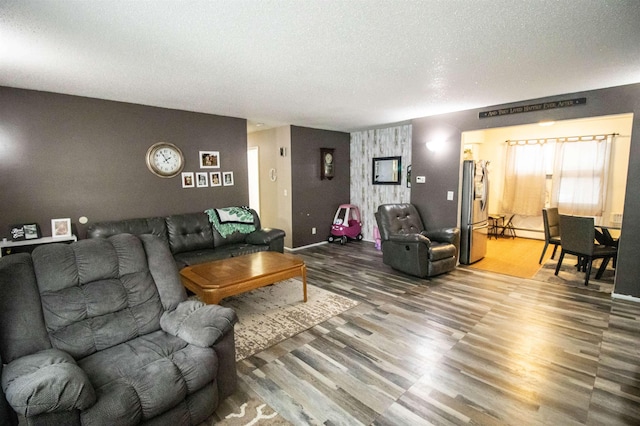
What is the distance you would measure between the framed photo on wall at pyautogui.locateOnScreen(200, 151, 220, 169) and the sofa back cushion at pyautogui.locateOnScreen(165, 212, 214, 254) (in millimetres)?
820

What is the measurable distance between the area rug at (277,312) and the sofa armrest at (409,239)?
130 cm

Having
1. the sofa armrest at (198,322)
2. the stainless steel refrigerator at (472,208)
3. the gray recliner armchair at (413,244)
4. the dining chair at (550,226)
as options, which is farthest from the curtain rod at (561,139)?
the sofa armrest at (198,322)

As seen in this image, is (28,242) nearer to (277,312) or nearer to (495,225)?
(277,312)

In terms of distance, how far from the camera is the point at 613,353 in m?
2.47

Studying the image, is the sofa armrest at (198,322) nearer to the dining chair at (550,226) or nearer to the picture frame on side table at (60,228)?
the picture frame on side table at (60,228)

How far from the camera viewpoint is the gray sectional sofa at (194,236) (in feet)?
12.2

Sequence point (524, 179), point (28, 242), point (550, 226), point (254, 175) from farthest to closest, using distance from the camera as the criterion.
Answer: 1. point (254, 175)
2. point (524, 179)
3. point (550, 226)
4. point (28, 242)

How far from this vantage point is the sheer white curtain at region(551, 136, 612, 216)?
223 inches

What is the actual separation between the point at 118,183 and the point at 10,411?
3.22 m

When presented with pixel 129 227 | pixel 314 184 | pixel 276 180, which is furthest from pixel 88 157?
pixel 314 184

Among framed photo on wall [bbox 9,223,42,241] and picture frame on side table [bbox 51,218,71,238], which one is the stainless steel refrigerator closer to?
picture frame on side table [bbox 51,218,71,238]

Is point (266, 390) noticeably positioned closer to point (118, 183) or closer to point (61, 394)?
point (61, 394)

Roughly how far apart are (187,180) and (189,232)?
87cm

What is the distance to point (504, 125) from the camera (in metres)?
4.23
